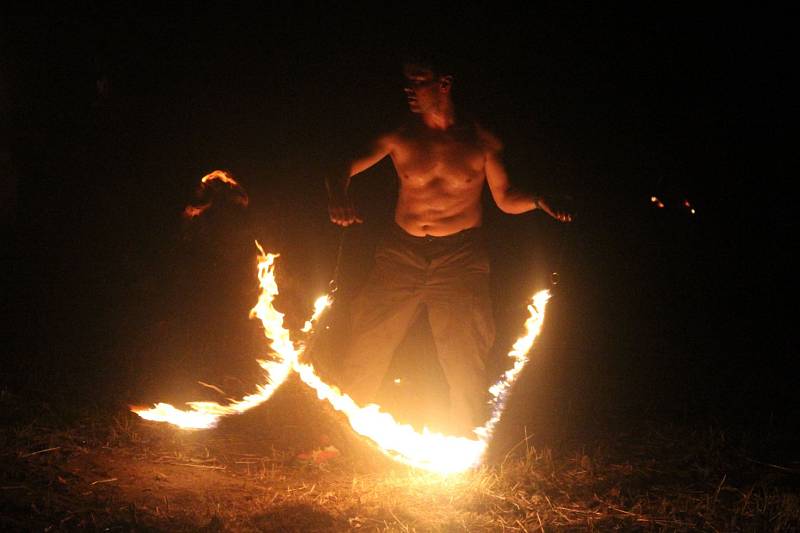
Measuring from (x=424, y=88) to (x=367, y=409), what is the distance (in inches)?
81.8

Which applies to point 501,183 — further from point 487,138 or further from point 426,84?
point 426,84

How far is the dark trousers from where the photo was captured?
17.5ft

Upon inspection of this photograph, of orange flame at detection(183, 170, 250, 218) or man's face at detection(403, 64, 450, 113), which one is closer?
man's face at detection(403, 64, 450, 113)

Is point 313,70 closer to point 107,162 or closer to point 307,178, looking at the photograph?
point 307,178

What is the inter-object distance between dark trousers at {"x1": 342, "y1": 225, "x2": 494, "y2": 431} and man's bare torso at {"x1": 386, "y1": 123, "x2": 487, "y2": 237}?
11 centimetres

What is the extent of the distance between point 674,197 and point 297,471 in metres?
2.92

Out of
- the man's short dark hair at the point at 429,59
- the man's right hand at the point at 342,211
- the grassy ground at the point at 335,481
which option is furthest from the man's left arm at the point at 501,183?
the grassy ground at the point at 335,481

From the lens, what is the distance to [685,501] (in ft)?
14.5

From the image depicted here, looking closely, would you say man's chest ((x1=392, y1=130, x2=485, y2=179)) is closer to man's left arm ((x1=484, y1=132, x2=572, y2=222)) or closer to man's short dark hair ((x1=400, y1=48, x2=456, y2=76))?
man's left arm ((x1=484, y1=132, x2=572, y2=222))

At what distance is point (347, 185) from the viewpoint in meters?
5.19

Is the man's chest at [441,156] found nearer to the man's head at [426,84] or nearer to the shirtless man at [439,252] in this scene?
the shirtless man at [439,252]

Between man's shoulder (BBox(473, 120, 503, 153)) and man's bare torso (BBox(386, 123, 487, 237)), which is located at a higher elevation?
man's shoulder (BBox(473, 120, 503, 153))

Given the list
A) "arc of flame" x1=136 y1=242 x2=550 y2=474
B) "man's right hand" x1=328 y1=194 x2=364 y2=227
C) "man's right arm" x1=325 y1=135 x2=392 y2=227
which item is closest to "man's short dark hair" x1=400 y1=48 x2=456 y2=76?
"man's right arm" x1=325 y1=135 x2=392 y2=227

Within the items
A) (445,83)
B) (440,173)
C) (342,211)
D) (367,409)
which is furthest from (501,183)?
(367,409)
